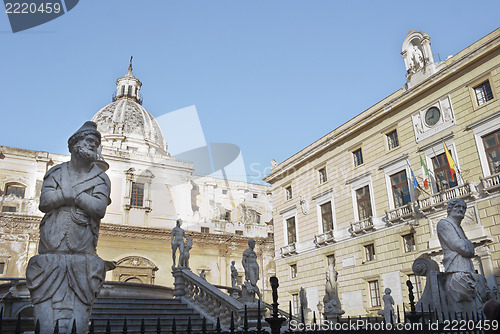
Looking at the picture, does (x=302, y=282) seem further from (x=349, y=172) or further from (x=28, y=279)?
(x=28, y=279)

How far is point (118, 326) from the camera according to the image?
34.3 ft

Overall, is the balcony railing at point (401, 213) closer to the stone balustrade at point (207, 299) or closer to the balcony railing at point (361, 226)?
the balcony railing at point (361, 226)

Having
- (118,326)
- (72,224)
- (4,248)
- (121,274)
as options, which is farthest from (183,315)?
(4,248)

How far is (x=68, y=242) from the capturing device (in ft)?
12.7

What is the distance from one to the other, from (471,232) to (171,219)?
23635mm

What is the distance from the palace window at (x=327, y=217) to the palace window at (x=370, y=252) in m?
3.27

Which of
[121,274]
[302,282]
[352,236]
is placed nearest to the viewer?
[352,236]

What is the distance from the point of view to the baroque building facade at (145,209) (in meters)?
29.8

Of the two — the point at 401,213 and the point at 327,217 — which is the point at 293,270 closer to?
the point at 327,217

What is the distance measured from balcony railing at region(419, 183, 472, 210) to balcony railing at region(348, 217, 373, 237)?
145 inches

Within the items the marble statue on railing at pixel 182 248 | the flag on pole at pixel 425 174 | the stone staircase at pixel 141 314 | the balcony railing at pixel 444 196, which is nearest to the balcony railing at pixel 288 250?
the balcony railing at pixel 444 196

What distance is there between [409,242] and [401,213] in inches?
57.5

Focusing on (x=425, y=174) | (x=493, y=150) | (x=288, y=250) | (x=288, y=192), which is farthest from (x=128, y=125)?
(x=493, y=150)

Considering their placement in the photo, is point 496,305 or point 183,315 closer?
point 496,305
